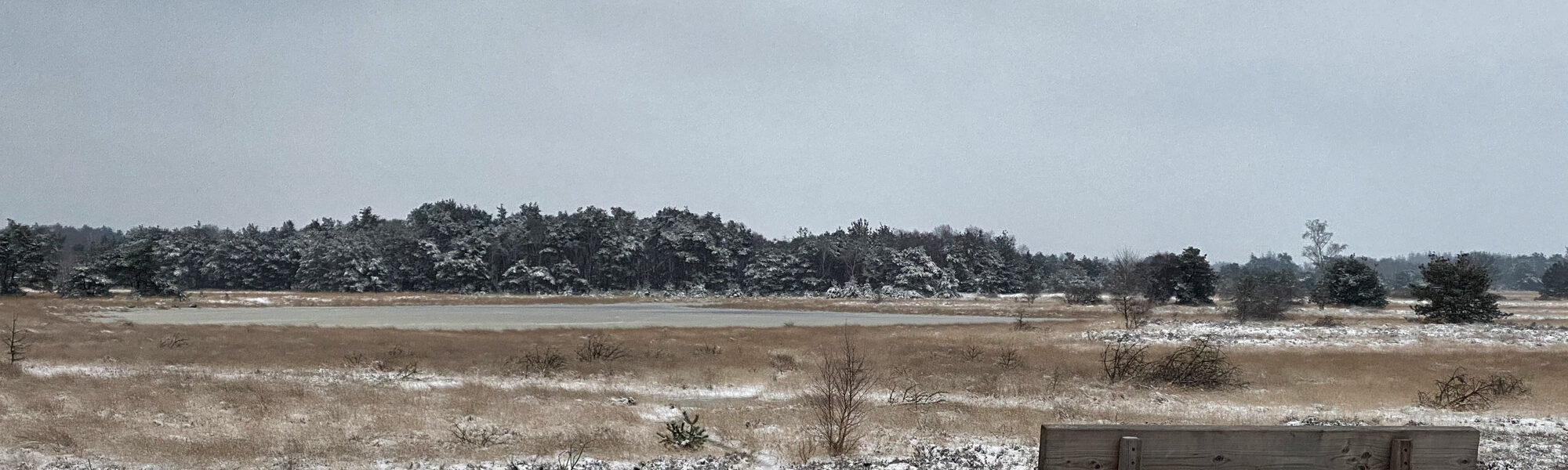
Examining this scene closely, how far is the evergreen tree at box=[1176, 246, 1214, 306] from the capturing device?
77.2m

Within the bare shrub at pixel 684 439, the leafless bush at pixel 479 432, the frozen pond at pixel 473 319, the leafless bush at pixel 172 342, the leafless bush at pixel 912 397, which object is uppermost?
the bare shrub at pixel 684 439

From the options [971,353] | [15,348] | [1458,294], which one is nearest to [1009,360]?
[971,353]

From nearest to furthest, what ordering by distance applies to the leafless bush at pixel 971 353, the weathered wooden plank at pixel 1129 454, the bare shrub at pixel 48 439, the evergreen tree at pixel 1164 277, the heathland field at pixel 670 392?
the weathered wooden plank at pixel 1129 454 → the bare shrub at pixel 48 439 → the heathland field at pixel 670 392 → the leafless bush at pixel 971 353 → the evergreen tree at pixel 1164 277

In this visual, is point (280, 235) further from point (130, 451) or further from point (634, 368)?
point (130, 451)

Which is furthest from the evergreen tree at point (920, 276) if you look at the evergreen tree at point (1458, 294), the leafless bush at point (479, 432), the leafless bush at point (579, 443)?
the leafless bush at point (579, 443)

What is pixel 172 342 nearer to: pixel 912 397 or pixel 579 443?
pixel 579 443

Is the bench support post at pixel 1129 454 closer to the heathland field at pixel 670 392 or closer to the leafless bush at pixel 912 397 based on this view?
the heathland field at pixel 670 392

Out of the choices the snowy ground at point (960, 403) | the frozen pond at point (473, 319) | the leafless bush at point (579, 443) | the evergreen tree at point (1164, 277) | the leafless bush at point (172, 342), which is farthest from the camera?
the evergreen tree at point (1164, 277)

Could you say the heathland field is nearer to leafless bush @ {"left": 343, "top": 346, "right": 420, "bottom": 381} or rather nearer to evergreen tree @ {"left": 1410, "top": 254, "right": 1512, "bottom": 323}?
leafless bush @ {"left": 343, "top": 346, "right": 420, "bottom": 381}

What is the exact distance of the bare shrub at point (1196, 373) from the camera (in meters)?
21.6

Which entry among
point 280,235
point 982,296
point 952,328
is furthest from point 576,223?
point 952,328

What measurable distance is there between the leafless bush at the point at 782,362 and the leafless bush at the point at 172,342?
19.8 m

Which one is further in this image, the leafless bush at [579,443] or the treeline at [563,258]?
the treeline at [563,258]

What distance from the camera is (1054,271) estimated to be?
144875 mm
